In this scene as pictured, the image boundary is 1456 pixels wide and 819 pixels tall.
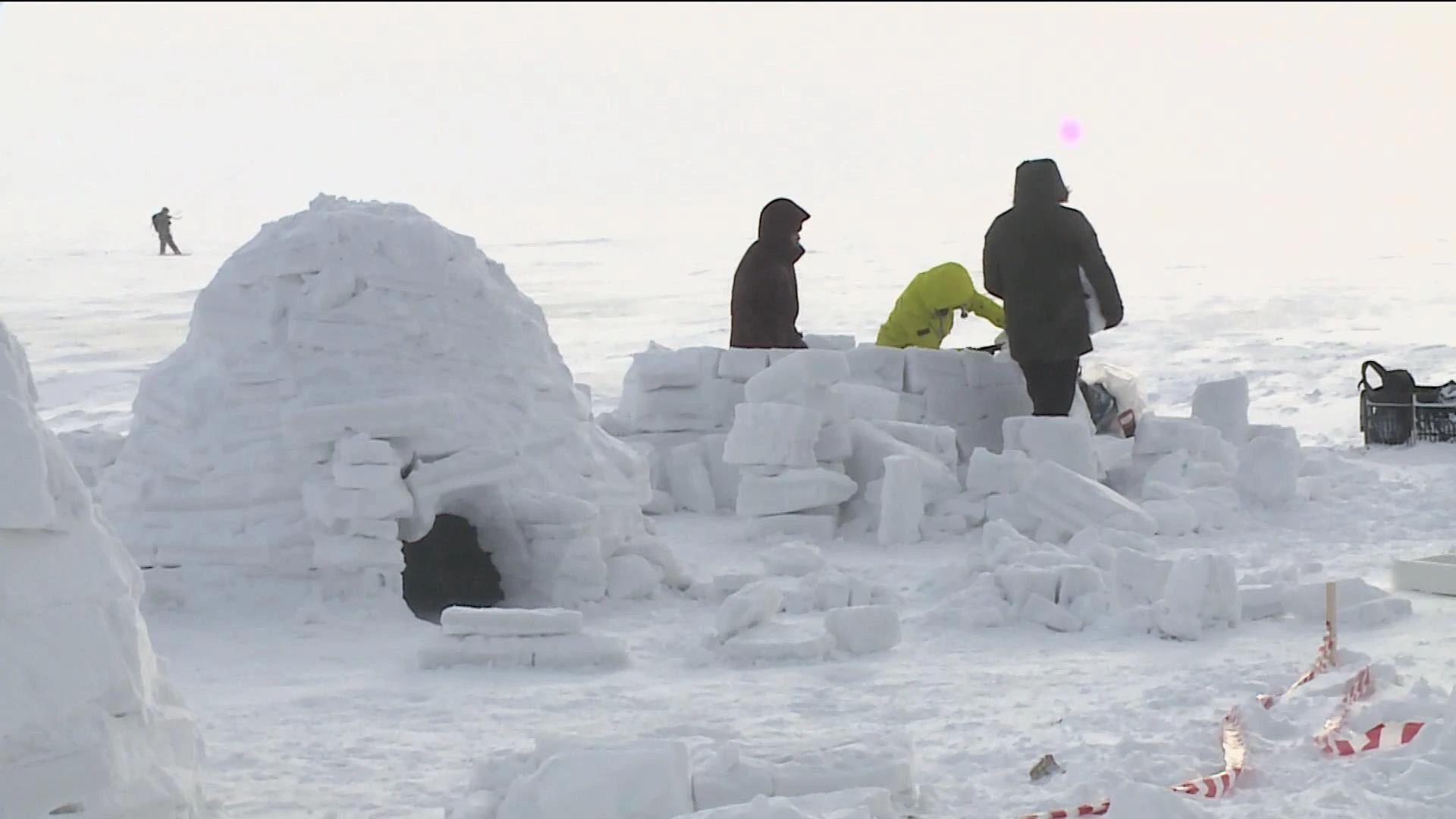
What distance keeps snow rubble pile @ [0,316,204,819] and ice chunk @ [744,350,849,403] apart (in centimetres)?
683

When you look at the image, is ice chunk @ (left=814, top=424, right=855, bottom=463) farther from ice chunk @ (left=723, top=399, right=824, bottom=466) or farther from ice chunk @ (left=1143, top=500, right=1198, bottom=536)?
ice chunk @ (left=1143, top=500, right=1198, bottom=536)

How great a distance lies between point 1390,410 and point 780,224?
492 centimetres

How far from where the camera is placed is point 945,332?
1318 cm

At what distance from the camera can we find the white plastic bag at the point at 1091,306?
11.5m

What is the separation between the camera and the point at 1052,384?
11.7m

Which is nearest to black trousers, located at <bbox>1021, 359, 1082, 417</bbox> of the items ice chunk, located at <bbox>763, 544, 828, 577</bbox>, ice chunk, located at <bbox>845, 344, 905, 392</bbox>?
ice chunk, located at <bbox>845, 344, 905, 392</bbox>

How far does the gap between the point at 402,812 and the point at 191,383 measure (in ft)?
14.2

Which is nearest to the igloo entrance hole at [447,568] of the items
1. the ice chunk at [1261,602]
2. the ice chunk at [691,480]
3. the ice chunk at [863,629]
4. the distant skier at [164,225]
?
the ice chunk at [691,480]

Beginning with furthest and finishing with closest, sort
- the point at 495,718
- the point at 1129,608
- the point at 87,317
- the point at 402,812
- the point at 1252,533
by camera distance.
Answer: the point at 87,317
the point at 1252,533
the point at 1129,608
the point at 495,718
the point at 402,812

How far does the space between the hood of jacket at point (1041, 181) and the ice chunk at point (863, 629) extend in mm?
4959

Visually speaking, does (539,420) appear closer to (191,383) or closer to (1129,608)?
(191,383)

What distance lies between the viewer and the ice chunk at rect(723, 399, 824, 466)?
10.6 metres

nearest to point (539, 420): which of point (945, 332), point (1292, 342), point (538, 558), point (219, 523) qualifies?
point (538, 558)

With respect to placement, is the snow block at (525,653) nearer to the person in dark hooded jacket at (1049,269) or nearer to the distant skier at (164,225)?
the person in dark hooded jacket at (1049,269)
